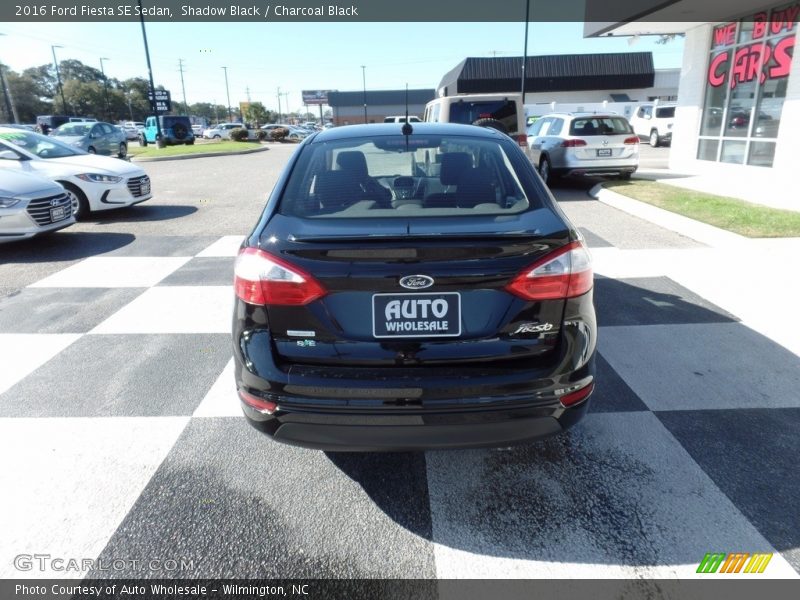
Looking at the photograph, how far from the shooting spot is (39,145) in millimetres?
9555

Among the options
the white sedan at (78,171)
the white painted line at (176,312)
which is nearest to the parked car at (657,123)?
the white sedan at (78,171)

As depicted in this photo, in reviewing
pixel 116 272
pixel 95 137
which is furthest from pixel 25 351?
pixel 95 137

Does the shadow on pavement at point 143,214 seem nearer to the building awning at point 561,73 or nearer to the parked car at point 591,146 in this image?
the parked car at point 591,146

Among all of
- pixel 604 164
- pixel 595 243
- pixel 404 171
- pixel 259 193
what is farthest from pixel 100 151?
pixel 404 171

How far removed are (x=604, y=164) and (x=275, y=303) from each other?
1170cm

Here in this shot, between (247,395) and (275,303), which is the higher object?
(275,303)

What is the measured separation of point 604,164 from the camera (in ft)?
40.3

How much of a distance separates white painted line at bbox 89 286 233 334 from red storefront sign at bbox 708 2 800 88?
1210cm

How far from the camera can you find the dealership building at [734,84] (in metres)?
11.0

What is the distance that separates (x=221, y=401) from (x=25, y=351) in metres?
1.92

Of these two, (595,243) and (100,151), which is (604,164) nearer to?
(595,243)

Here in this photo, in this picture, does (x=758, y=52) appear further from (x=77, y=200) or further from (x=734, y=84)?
(x=77, y=200)

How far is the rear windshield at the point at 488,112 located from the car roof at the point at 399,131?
7.53 meters

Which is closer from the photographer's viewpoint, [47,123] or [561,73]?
[47,123]
